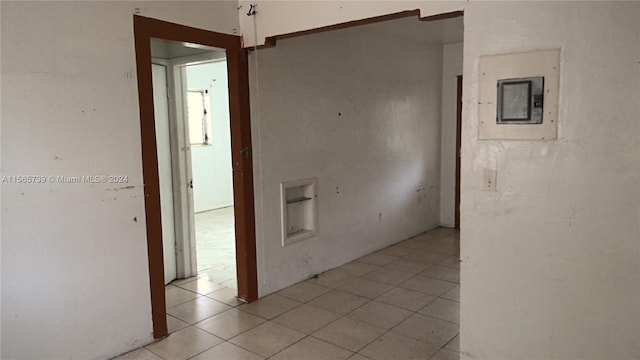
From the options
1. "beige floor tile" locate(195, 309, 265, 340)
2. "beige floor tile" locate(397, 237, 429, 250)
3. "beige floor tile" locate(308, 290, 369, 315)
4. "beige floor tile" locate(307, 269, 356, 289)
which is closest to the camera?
"beige floor tile" locate(195, 309, 265, 340)

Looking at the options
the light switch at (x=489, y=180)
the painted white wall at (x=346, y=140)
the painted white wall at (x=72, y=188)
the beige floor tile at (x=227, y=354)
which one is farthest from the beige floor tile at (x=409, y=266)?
the painted white wall at (x=72, y=188)

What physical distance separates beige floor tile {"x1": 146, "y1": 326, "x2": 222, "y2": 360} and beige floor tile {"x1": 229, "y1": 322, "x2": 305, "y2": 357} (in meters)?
0.18

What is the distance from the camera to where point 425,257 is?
4.84 metres

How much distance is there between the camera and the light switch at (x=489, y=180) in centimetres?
232

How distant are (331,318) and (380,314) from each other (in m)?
0.38

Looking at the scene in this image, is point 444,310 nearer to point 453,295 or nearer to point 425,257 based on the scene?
point 453,295

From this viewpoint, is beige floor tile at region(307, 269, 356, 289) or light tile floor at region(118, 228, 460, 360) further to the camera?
beige floor tile at region(307, 269, 356, 289)

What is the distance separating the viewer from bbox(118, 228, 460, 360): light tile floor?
9.41 ft

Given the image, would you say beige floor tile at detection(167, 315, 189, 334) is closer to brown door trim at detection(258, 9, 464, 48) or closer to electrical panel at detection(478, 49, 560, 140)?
brown door trim at detection(258, 9, 464, 48)

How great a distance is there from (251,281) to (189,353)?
894 mm

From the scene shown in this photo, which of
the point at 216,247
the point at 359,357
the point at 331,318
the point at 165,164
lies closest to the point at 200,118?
the point at 216,247

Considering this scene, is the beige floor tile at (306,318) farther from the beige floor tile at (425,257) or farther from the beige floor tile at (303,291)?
the beige floor tile at (425,257)

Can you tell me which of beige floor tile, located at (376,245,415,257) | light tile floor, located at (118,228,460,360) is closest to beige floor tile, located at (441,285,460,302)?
light tile floor, located at (118,228,460,360)

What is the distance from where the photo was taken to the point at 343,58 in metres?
4.38
